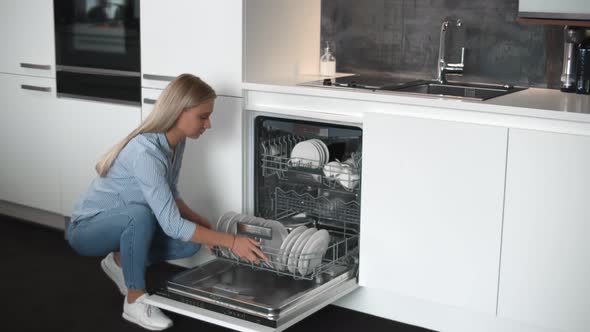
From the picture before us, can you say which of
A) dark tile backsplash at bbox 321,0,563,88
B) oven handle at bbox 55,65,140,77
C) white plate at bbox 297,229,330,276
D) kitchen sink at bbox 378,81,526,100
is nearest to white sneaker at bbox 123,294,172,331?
white plate at bbox 297,229,330,276

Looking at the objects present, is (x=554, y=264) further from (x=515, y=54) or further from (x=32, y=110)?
(x=32, y=110)

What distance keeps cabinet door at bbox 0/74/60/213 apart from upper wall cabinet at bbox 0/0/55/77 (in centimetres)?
6

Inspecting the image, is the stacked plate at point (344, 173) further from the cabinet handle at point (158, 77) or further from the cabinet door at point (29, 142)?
the cabinet door at point (29, 142)

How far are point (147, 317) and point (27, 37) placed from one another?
67.0 inches

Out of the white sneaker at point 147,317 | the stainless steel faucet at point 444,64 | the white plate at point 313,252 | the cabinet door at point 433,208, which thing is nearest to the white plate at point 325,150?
the cabinet door at point 433,208

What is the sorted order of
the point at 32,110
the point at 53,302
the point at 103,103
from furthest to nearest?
the point at 32,110 → the point at 103,103 → the point at 53,302

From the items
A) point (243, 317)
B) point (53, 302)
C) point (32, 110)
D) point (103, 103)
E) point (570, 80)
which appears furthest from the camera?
point (32, 110)

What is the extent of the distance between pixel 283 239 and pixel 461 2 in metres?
1.19

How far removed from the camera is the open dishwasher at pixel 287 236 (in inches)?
110

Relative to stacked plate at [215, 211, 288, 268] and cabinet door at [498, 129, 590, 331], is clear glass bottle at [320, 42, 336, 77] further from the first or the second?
cabinet door at [498, 129, 590, 331]

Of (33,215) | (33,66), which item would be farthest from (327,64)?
(33,215)

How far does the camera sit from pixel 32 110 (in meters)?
4.14

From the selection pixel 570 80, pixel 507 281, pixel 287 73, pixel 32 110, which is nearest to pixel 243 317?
pixel 507 281

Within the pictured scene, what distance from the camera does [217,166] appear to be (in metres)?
3.51
